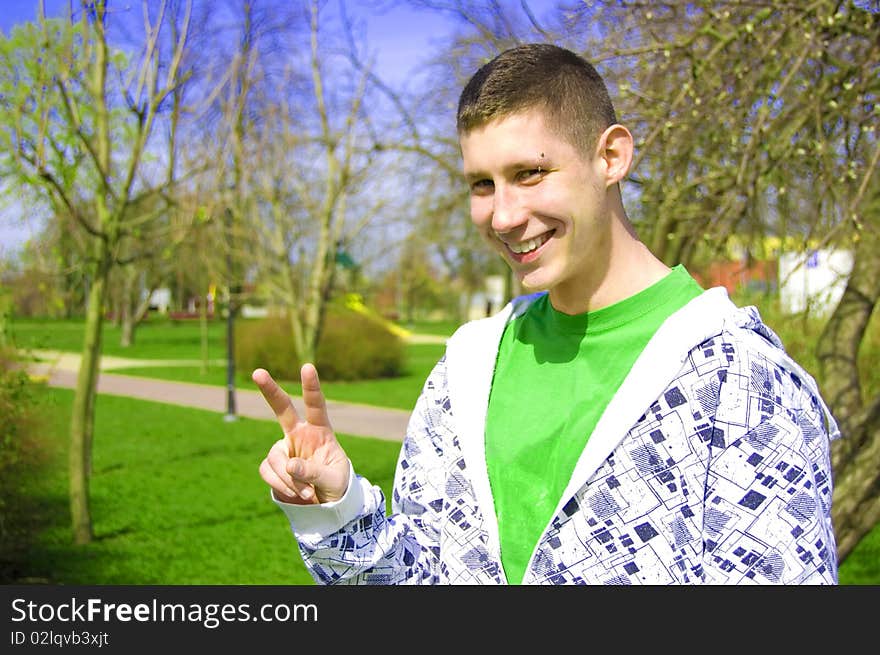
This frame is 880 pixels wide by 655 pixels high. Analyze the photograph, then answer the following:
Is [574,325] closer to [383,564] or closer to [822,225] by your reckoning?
[383,564]

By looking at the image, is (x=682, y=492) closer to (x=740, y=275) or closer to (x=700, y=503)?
(x=700, y=503)

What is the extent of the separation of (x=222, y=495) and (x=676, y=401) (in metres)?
8.16

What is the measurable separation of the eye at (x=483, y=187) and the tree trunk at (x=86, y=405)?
6.17m

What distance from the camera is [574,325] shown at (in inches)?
66.9

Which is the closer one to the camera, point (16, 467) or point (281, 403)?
point (281, 403)

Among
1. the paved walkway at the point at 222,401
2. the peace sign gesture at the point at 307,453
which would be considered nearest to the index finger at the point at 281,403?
the peace sign gesture at the point at 307,453

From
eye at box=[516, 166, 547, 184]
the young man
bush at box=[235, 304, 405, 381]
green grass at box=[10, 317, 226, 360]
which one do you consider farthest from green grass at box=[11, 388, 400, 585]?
green grass at box=[10, 317, 226, 360]

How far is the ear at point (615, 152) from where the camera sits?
163 centimetres

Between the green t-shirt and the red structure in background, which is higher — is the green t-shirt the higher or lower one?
the lower one

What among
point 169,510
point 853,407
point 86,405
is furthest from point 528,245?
point 169,510

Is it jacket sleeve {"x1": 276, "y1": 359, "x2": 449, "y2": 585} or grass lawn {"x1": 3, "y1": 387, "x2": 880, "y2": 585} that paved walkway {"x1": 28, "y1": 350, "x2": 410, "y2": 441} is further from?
jacket sleeve {"x1": 276, "y1": 359, "x2": 449, "y2": 585}

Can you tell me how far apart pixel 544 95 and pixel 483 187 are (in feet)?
0.61

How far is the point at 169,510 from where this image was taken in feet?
27.9

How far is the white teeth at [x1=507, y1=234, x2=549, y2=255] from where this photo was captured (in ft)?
5.33
